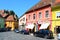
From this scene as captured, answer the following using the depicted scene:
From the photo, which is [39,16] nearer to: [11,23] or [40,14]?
[40,14]

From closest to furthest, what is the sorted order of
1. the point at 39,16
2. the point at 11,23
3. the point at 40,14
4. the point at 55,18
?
1. the point at 55,18
2. the point at 40,14
3. the point at 39,16
4. the point at 11,23

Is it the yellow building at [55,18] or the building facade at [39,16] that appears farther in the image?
the building facade at [39,16]

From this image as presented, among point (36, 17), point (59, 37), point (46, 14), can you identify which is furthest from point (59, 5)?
point (59, 37)

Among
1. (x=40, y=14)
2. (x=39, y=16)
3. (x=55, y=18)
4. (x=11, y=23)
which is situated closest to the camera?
(x=55, y=18)

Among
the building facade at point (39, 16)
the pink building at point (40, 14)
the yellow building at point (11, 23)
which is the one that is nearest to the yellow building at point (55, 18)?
the building facade at point (39, 16)

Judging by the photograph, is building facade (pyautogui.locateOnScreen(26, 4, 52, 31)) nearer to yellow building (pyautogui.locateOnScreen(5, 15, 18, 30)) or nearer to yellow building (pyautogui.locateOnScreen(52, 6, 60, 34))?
yellow building (pyautogui.locateOnScreen(52, 6, 60, 34))

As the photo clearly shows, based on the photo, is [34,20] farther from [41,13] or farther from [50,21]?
[50,21]

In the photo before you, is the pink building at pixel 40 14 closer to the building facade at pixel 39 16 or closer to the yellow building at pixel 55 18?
the building facade at pixel 39 16

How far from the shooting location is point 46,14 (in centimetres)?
4481

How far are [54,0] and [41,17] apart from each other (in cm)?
573

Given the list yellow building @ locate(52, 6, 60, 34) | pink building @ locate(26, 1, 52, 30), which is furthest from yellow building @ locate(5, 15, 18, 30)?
yellow building @ locate(52, 6, 60, 34)

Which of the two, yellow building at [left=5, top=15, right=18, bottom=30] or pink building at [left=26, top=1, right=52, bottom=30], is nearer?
pink building at [left=26, top=1, right=52, bottom=30]

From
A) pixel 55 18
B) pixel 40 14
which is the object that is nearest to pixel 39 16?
pixel 40 14

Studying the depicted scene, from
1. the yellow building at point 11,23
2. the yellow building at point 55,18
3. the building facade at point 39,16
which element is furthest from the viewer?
the yellow building at point 11,23
